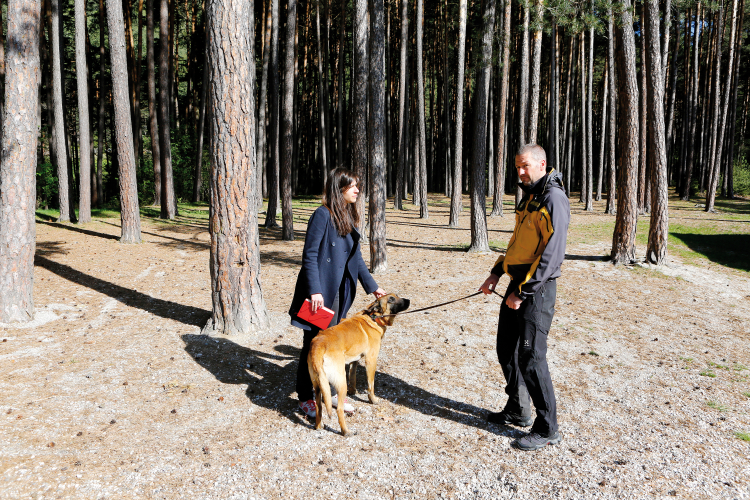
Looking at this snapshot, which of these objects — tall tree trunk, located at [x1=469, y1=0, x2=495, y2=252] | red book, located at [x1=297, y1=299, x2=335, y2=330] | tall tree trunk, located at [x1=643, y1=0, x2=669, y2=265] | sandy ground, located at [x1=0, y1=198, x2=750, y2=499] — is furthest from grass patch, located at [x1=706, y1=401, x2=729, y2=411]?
tall tree trunk, located at [x1=469, y1=0, x2=495, y2=252]

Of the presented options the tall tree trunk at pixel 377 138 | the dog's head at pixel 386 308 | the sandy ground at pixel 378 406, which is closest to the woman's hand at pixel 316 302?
the dog's head at pixel 386 308

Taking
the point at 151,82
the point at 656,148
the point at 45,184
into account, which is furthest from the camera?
the point at 45,184

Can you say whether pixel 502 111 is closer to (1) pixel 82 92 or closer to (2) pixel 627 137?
(2) pixel 627 137

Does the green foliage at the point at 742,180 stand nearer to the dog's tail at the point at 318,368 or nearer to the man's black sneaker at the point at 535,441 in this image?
the man's black sneaker at the point at 535,441

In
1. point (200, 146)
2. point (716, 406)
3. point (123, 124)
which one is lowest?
point (716, 406)

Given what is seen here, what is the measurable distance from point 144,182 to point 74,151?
1002cm

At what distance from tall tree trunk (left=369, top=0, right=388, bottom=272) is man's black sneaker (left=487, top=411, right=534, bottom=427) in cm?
621

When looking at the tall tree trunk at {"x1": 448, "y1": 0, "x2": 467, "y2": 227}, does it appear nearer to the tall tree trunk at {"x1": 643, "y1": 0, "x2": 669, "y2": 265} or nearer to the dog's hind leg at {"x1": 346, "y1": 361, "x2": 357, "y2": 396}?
the tall tree trunk at {"x1": 643, "y1": 0, "x2": 669, "y2": 265}

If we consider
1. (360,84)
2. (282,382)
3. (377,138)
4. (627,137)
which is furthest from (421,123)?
(282,382)

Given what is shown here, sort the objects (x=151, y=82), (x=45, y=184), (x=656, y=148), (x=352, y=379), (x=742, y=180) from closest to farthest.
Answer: (x=352, y=379), (x=656, y=148), (x=151, y=82), (x=45, y=184), (x=742, y=180)

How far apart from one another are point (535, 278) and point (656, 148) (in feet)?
32.2

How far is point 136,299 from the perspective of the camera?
8141mm

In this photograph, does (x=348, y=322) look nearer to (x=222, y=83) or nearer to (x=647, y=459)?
(x=647, y=459)

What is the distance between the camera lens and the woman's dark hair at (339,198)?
A: 13.1ft
